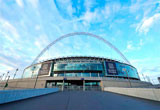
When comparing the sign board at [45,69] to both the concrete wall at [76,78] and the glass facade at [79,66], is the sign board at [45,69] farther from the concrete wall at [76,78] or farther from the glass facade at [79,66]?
the concrete wall at [76,78]

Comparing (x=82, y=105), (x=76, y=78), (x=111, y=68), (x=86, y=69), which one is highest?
(x=111, y=68)

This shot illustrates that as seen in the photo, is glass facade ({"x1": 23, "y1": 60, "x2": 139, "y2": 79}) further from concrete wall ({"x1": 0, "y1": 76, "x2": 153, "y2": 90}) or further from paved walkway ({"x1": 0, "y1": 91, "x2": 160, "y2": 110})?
paved walkway ({"x1": 0, "y1": 91, "x2": 160, "y2": 110})

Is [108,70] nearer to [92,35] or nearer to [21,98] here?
[21,98]

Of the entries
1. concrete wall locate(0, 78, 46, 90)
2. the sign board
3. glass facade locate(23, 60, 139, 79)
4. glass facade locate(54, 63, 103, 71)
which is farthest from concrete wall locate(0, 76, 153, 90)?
glass facade locate(54, 63, 103, 71)

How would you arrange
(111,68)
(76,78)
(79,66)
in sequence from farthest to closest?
1. (111,68)
2. (79,66)
3. (76,78)

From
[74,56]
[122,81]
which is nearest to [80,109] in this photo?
[122,81]

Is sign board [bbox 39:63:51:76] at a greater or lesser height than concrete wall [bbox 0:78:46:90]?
greater

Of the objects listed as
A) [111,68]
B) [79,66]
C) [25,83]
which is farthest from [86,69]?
[25,83]

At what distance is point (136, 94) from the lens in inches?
304

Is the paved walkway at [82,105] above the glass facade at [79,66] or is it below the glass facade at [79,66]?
below

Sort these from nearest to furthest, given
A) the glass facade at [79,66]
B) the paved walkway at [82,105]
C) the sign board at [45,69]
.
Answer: the paved walkway at [82,105], the glass facade at [79,66], the sign board at [45,69]

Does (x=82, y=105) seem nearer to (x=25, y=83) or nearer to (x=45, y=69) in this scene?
(x=25, y=83)

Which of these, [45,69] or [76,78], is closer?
[76,78]

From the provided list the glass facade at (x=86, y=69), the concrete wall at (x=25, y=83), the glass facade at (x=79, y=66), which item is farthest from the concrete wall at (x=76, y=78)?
the glass facade at (x=79, y=66)
